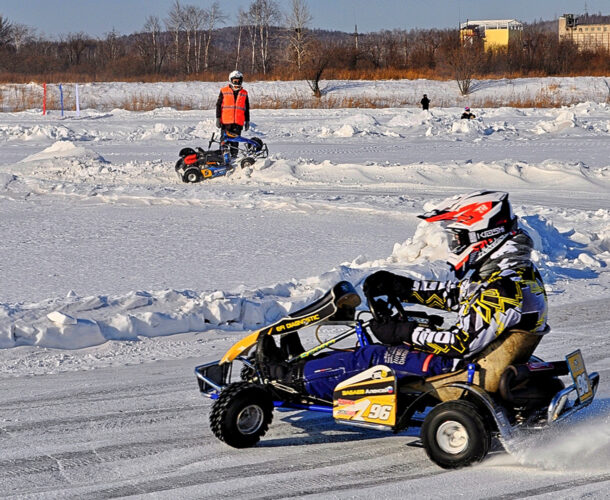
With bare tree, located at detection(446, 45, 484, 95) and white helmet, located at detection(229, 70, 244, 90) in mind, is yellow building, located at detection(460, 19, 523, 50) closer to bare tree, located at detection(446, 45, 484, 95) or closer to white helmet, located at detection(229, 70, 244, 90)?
bare tree, located at detection(446, 45, 484, 95)

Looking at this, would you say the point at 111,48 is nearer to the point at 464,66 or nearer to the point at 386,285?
the point at 464,66

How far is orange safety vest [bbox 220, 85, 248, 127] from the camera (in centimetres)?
1777

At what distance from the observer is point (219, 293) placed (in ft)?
23.8

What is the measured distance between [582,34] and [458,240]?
95609 mm

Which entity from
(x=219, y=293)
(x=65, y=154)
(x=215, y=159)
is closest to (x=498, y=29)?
(x=65, y=154)

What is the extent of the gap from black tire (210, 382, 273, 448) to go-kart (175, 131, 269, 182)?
12397 mm

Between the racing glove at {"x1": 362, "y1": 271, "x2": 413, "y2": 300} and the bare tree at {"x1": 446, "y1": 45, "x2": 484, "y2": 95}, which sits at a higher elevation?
the bare tree at {"x1": 446, "y1": 45, "x2": 484, "y2": 95}

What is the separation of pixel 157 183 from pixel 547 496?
14.0 metres

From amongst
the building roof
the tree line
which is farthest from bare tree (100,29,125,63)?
the building roof

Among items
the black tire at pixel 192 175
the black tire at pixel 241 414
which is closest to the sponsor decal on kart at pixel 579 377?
the black tire at pixel 241 414

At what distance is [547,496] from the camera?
3900 mm

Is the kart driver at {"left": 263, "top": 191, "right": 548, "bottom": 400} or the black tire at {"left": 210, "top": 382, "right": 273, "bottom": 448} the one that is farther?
the black tire at {"left": 210, "top": 382, "right": 273, "bottom": 448}

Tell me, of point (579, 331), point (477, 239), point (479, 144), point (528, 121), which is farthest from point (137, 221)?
point (528, 121)

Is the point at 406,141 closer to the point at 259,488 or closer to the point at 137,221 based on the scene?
the point at 137,221
